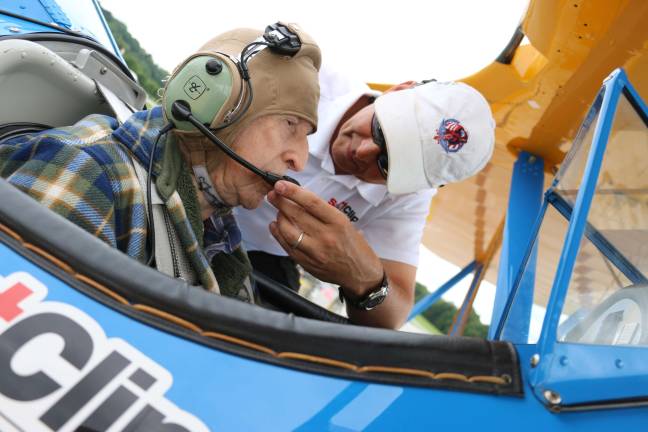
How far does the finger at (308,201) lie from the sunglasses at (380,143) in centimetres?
41

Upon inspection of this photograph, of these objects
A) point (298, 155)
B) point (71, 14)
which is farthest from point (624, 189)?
point (71, 14)

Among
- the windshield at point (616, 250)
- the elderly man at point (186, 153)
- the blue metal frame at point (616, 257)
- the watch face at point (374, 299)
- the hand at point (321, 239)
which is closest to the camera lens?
the windshield at point (616, 250)

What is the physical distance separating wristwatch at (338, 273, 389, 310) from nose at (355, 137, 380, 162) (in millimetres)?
400

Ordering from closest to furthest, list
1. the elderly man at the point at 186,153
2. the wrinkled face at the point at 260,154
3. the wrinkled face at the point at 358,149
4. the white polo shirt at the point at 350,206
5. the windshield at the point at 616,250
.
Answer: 1. the windshield at the point at 616,250
2. the elderly man at the point at 186,153
3. the wrinkled face at the point at 260,154
4. the wrinkled face at the point at 358,149
5. the white polo shirt at the point at 350,206

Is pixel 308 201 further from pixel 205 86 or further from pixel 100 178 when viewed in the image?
pixel 100 178

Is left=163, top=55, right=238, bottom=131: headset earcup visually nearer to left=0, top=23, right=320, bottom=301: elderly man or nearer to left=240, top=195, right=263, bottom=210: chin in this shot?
left=0, top=23, right=320, bottom=301: elderly man

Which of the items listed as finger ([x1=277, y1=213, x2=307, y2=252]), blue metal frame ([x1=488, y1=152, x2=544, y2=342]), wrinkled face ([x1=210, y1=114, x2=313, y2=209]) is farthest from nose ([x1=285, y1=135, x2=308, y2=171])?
blue metal frame ([x1=488, y1=152, x2=544, y2=342])

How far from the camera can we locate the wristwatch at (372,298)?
1700mm

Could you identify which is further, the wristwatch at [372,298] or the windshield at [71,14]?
the windshield at [71,14]

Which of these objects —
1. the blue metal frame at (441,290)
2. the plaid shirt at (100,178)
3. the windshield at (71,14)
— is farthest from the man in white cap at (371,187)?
the blue metal frame at (441,290)

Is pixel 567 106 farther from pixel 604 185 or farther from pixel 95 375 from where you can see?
pixel 95 375

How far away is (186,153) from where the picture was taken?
120 centimetres

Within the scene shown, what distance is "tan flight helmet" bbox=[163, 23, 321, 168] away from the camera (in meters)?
1.09

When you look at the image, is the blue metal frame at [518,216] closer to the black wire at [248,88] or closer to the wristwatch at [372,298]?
the wristwatch at [372,298]
